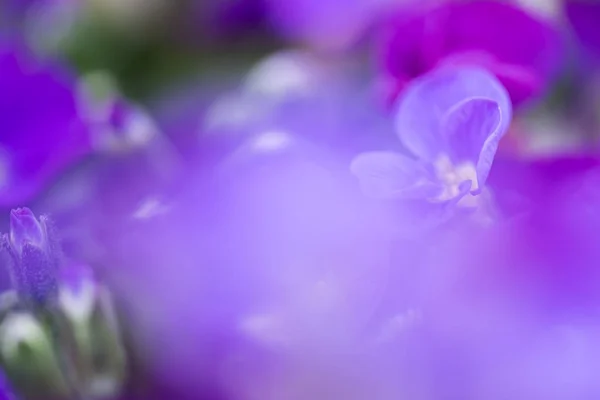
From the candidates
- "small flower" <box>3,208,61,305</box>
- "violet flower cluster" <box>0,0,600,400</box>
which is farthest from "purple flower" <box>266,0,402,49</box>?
"small flower" <box>3,208,61,305</box>

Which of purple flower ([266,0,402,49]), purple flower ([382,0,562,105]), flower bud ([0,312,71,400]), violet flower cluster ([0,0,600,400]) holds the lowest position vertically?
flower bud ([0,312,71,400])

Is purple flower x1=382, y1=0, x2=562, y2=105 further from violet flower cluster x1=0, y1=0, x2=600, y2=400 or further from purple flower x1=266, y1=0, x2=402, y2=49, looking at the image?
purple flower x1=266, y1=0, x2=402, y2=49

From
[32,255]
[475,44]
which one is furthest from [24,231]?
[475,44]

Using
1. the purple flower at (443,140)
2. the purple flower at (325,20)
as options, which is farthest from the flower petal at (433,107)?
the purple flower at (325,20)

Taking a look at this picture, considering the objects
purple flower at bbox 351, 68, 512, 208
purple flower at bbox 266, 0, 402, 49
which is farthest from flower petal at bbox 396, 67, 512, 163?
purple flower at bbox 266, 0, 402, 49

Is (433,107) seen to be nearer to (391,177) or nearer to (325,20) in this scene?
(391,177)

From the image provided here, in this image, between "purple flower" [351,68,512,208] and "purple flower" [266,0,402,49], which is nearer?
"purple flower" [351,68,512,208]

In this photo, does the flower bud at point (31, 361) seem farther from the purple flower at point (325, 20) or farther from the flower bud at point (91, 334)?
the purple flower at point (325, 20)

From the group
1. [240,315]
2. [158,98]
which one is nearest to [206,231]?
[240,315]

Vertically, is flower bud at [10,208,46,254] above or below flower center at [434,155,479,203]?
below
